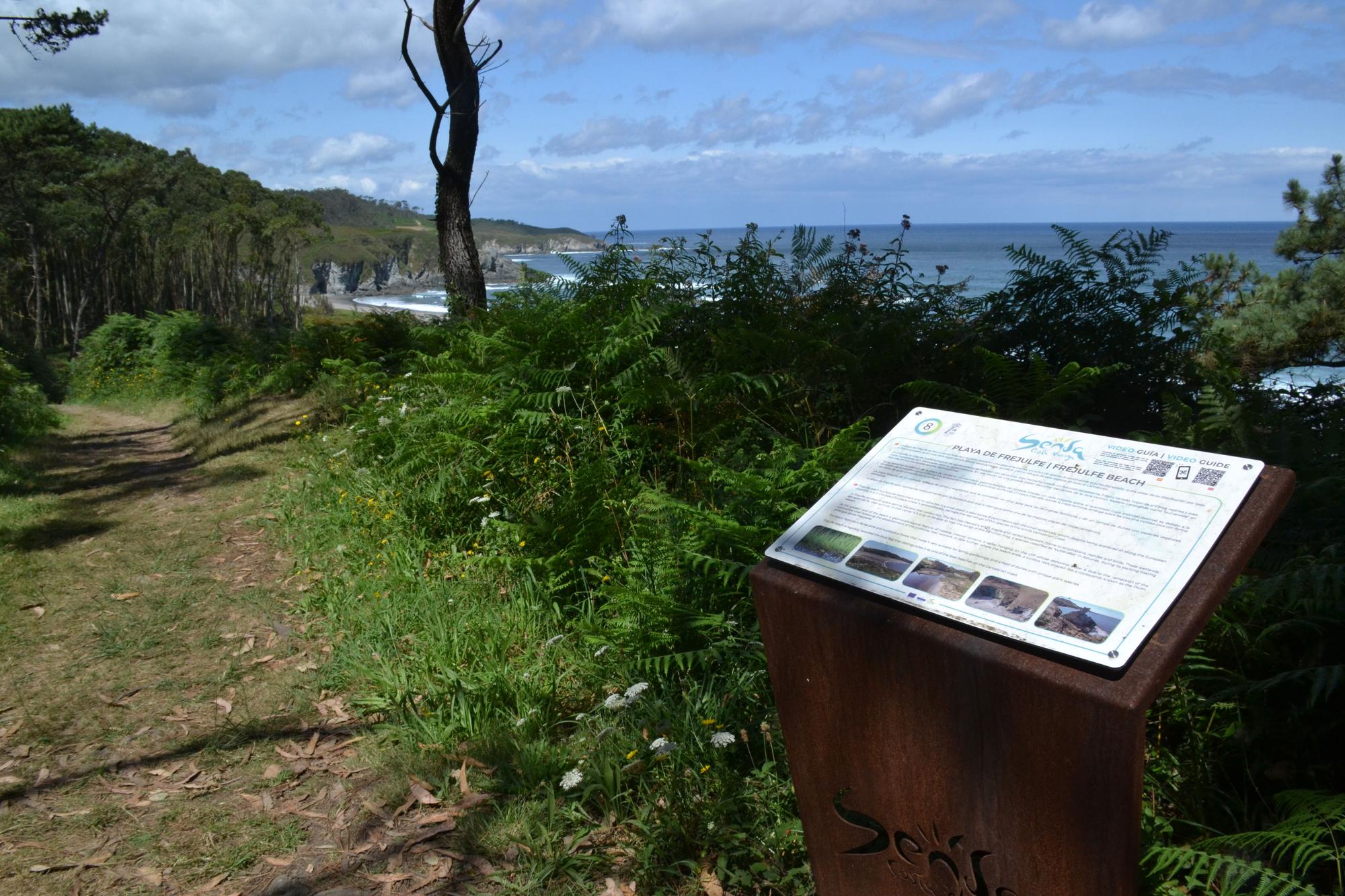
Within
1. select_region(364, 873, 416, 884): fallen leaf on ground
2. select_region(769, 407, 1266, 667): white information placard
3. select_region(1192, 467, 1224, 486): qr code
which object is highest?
select_region(1192, 467, 1224, 486): qr code

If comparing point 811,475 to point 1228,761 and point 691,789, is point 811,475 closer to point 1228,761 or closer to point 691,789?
point 691,789

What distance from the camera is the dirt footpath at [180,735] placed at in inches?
123

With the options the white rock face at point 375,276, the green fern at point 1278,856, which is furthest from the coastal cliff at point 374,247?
the green fern at point 1278,856

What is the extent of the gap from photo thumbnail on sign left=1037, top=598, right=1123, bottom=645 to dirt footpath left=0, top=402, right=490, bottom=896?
2100mm

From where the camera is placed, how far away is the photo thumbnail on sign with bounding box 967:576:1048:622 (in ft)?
6.11

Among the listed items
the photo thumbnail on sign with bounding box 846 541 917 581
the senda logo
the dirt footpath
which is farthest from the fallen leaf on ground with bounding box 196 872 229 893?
the senda logo

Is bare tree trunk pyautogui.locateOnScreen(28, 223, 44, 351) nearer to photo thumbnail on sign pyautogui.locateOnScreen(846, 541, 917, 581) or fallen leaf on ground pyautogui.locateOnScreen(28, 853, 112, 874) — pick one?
fallen leaf on ground pyautogui.locateOnScreen(28, 853, 112, 874)

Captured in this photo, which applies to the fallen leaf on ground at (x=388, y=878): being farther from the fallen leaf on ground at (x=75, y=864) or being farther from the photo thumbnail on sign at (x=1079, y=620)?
the photo thumbnail on sign at (x=1079, y=620)

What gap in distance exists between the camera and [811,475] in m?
3.84

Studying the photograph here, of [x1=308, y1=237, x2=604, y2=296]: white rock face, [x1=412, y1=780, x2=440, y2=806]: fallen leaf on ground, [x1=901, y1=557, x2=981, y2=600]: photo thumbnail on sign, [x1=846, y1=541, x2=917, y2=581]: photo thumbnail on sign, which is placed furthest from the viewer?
[x1=308, y1=237, x2=604, y2=296]: white rock face

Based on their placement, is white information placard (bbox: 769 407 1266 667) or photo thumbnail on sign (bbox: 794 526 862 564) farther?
photo thumbnail on sign (bbox: 794 526 862 564)

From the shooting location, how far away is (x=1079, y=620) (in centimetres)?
179

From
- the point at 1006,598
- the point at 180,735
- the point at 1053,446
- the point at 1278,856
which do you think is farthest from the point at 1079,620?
the point at 180,735

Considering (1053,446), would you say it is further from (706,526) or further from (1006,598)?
(706,526)
